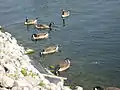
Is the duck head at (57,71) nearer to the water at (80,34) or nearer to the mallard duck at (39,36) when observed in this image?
the water at (80,34)

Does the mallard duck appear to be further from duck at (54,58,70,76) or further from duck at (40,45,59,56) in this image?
duck at (54,58,70,76)

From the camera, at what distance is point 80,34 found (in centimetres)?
4484

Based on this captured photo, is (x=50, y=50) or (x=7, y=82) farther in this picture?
(x=50, y=50)

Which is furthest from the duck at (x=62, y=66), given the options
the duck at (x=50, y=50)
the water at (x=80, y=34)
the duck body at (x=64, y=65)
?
the duck at (x=50, y=50)

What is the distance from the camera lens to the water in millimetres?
34312

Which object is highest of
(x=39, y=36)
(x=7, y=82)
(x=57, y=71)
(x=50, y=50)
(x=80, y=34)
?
(x=7, y=82)

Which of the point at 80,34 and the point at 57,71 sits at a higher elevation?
the point at 80,34

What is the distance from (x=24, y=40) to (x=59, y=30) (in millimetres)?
5874

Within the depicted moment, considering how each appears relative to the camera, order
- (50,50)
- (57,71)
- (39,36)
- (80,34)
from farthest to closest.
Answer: (39,36) < (80,34) < (50,50) < (57,71)

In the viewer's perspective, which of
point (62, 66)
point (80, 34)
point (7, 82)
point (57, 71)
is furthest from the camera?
point (80, 34)

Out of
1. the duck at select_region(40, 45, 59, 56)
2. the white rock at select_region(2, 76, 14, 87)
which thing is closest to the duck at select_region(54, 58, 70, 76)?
the duck at select_region(40, 45, 59, 56)

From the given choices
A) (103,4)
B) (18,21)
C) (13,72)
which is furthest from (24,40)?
(13,72)

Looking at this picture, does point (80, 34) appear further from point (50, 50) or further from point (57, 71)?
point (57, 71)

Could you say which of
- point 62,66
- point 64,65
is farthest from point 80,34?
point 62,66
